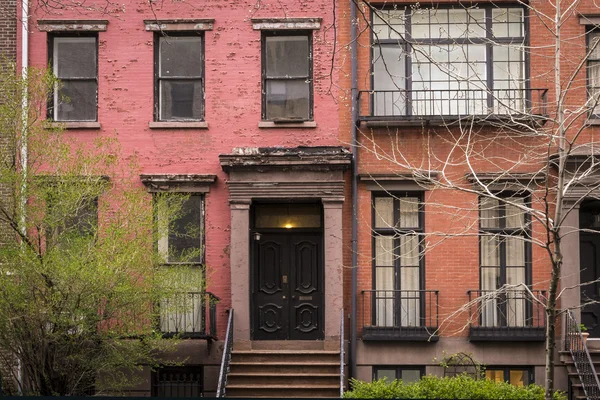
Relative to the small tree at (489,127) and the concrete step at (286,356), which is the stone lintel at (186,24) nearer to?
the small tree at (489,127)

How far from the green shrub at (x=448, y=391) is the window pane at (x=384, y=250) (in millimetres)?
3469

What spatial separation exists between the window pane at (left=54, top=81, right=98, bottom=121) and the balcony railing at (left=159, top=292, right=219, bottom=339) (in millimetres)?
4072

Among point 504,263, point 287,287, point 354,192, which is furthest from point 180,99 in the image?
point 504,263

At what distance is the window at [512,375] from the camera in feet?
56.7

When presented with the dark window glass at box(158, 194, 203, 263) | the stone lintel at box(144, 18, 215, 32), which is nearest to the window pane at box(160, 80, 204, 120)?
the stone lintel at box(144, 18, 215, 32)

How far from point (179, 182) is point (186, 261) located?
1.56 meters

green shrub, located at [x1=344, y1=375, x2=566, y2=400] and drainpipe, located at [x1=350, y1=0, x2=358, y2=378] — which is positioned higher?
drainpipe, located at [x1=350, y1=0, x2=358, y2=378]

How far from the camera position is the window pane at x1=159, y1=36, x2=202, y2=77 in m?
18.2

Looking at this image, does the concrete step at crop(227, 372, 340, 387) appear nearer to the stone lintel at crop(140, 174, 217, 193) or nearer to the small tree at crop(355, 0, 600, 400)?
the small tree at crop(355, 0, 600, 400)

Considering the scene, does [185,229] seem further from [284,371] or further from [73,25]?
[73,25]

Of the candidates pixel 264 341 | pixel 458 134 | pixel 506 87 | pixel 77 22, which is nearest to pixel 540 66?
pixel 506 87

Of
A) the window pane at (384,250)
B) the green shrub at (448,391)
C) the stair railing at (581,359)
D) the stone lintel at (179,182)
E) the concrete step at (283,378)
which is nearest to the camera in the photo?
the green shrub at (448,391)

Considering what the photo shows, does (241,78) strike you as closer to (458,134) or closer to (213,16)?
(213,16)

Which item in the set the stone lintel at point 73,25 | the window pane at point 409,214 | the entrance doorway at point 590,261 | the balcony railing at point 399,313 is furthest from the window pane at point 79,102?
the entrance doorway at point 590,261
